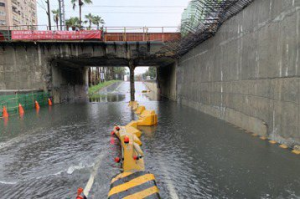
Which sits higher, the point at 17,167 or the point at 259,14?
the point at 259,14

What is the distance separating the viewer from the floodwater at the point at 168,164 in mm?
4813

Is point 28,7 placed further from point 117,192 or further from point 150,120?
point 117,192

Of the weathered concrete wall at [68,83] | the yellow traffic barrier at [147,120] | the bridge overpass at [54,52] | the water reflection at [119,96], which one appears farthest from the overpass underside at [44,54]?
the yellow traffic barrier at [147,120]

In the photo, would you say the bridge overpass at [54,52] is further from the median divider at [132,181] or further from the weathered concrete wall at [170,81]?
→ the median divider at [132,181]

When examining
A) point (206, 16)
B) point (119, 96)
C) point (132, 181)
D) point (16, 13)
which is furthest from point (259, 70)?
point (16, 13)

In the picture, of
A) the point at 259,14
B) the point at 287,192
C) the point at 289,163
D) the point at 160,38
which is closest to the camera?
the point at 287,192

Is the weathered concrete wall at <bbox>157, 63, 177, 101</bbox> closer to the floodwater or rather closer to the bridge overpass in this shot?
the bridge overpass

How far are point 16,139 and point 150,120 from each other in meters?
6.44

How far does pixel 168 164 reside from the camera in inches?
250

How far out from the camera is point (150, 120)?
1197 cm

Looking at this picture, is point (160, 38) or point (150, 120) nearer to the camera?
point (150, 120)

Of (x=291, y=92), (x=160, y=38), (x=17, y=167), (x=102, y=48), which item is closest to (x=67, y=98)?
(x=102, y=48)

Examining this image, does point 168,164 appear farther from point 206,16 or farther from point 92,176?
point 206,16

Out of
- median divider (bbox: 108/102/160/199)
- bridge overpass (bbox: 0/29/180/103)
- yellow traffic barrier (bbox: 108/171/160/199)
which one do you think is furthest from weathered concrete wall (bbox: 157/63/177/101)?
yellow traffic barrier (bbox: 108/171/160/199)
